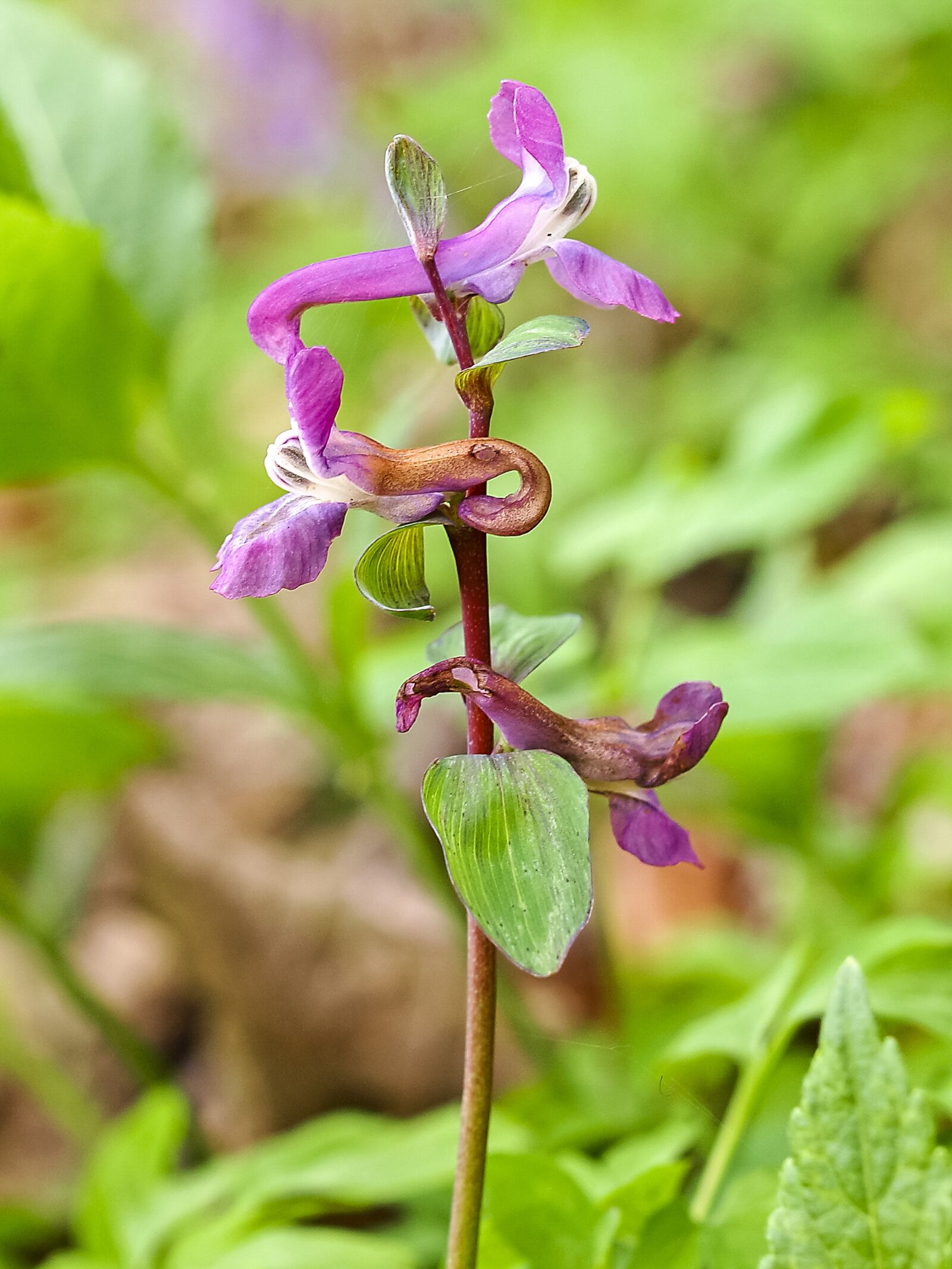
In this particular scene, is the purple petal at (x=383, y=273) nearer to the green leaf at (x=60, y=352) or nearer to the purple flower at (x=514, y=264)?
the purple flower at (x=514, y=264)

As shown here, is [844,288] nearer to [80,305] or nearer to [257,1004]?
[257,1004]

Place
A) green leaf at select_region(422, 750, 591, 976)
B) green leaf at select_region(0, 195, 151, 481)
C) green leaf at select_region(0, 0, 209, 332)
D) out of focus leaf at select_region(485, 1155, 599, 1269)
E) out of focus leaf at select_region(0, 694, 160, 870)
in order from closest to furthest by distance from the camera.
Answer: green leaf at select_region(422, 750, 591, 976), out of focus leaf at select_region(485, 1155, 599, 1269), green leaf at select_region(0, 195, 151, 481), green leaf at select_region(0, 0, 209, 332), out of focus leaf at select_region(0, 694, 160, 870)

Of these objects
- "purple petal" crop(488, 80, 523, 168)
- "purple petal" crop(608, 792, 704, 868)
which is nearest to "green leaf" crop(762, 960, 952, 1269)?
"purple petal" crop(608, 792, 704, 868)

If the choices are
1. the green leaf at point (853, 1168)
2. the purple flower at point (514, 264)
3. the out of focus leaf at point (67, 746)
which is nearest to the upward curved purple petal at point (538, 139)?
the purple flower at point (514, 264)

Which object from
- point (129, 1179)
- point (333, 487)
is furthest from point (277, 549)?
point (129, 1179)

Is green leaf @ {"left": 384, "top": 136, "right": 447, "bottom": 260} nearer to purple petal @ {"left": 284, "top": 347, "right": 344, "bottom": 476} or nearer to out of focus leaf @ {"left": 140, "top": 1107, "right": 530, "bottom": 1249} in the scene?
purple petal @ {"left": 284, "top": 347, "right": 344, "bottom": 476}
